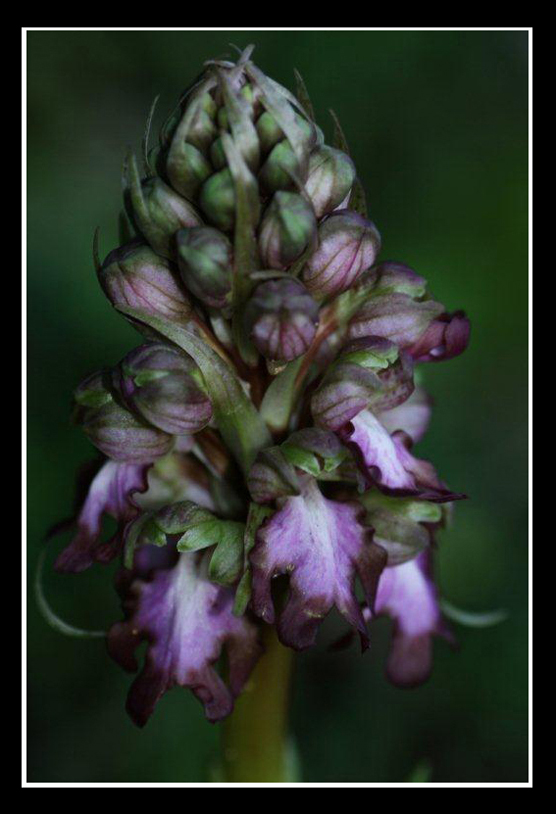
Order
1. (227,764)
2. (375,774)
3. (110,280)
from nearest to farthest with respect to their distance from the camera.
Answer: (110,280) → (227,764) → (375,774)

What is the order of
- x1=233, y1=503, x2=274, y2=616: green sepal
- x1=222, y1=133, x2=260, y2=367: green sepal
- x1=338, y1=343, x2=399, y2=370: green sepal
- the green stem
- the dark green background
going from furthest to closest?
the dark green background, the green stem, x1=338, y1=343, x2=399, y2=370: green sepal, x1=233, y1=503, x2=274, y2=616: green sepal, x1=222, y1=133, x2=260, y2=367: green sepal

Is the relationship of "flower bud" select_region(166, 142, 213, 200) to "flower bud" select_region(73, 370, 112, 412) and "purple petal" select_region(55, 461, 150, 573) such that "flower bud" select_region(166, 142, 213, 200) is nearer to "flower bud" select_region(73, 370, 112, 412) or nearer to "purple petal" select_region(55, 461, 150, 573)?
"flower bud" select_region(73, 370, 112, 412)

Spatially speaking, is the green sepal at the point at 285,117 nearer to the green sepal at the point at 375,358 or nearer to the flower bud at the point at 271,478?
the green sepal at the point at 375,358

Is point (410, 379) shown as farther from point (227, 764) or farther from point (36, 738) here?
point (36, 738)

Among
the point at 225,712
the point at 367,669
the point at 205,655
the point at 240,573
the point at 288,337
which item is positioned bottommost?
the point at 367,669

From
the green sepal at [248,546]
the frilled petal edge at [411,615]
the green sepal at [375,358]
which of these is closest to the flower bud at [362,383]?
the green sepal at [375,358]

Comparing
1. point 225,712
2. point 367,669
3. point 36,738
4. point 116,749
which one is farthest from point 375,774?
point 225,712

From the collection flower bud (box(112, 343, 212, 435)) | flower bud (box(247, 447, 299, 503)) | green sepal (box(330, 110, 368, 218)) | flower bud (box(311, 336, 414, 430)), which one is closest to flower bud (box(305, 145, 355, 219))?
green sepal (box(330, 110, 368, 218))

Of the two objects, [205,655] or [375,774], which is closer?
[205,655]
